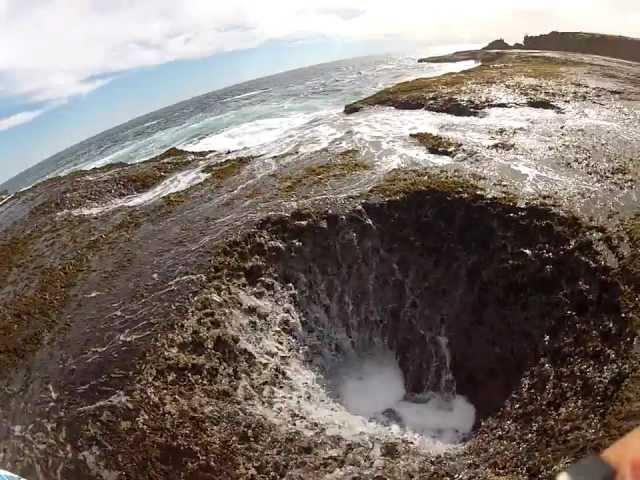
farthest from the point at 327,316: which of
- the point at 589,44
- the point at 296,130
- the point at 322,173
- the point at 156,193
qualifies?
the point at 589,44

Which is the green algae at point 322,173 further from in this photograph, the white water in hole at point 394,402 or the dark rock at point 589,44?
the dark rock at point 589,44

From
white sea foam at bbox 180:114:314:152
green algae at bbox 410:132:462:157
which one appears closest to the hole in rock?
green algae at bbox 410:132:462:157

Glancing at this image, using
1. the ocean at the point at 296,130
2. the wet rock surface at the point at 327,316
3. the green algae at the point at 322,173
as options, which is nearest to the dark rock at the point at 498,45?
the ocean at the point at 296,130

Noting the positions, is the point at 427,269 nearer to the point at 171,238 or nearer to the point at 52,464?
the point at 171,238

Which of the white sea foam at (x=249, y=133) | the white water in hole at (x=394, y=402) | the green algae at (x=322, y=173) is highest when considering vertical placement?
the white sea foam at (x=249, y=133)

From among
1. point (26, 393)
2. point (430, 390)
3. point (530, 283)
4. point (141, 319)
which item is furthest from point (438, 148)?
point (26, 393)

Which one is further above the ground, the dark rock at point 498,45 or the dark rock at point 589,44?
the dark rock at point 498,45
